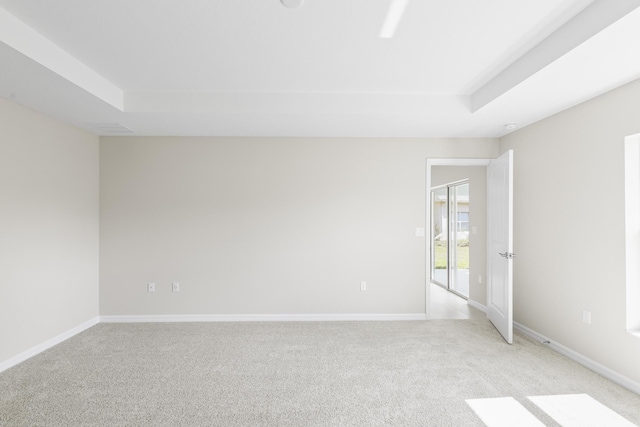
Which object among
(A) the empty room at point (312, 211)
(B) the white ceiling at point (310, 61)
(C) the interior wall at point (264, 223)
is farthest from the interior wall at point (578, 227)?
(C) the interior wall at point (264, 223)

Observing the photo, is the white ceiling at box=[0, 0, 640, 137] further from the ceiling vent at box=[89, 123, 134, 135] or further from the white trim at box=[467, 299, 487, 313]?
the white trim at box=[467, 299, 487, 313]

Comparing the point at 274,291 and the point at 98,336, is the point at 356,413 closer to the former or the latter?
the point at 274,291

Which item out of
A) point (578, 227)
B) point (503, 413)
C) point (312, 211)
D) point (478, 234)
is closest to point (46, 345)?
point (312, 211)

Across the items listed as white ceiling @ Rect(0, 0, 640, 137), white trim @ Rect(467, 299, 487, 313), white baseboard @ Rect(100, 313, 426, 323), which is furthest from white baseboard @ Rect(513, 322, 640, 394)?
white ceiling @ Rect(0, 0, 640, 137)

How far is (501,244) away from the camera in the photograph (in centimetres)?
383

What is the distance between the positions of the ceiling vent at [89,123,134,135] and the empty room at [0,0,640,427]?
0.05 metres

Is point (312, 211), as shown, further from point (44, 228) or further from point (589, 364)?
point (589, 364)

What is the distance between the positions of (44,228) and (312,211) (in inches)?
114

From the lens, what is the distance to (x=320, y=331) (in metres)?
3.93

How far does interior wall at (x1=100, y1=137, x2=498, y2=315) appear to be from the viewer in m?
4.34

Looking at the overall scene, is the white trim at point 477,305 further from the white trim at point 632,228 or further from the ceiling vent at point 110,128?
the ceiling vent at point 110,128

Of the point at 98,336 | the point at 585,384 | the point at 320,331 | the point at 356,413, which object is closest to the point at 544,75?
the point at 585,384

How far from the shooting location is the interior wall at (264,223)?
4.34 meters

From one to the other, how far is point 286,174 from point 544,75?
2.89 metres
